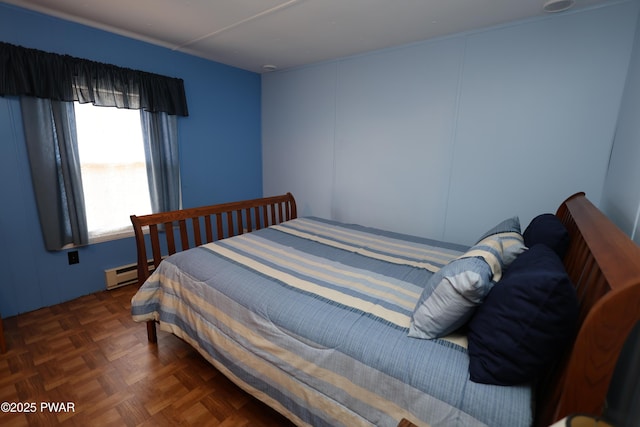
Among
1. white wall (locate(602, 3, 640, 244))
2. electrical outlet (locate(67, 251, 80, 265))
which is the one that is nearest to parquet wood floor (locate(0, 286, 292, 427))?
electrical outlet (locate(67, 251, 80, 265))

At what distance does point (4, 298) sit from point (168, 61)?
2.48 metres

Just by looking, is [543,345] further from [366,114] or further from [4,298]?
[4,298]

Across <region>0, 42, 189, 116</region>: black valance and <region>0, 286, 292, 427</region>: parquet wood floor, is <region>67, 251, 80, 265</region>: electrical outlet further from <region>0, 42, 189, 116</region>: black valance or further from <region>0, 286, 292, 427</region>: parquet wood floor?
<region>0, 42, 189, 116</region>: black valance

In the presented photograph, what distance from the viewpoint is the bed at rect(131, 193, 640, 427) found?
0.72 m

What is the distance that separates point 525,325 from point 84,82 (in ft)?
10.6

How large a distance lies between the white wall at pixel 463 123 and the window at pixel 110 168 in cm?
173

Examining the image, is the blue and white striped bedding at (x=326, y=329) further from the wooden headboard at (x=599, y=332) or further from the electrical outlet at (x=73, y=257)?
the electrical outlet at (x=73, y=257)

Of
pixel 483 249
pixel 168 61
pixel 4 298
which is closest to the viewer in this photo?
pixel 483 249

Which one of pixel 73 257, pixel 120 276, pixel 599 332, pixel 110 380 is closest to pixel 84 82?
pixel 73 257

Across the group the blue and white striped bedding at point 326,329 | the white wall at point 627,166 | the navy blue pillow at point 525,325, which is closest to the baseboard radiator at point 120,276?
the blue and white striped bedding at point 326,329

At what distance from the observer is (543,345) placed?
2.61ft

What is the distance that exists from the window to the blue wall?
0.83 feet

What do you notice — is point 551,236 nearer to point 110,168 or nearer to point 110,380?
point 110,380

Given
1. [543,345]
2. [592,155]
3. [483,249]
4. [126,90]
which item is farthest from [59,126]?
[592,155]
